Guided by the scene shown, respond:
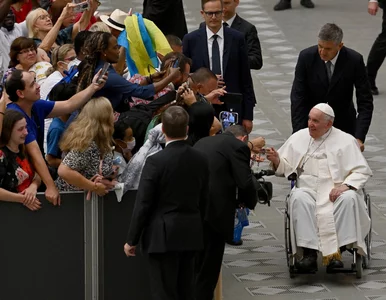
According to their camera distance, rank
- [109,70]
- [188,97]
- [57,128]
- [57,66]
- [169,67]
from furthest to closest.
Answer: [57,66] → [169,67] → [109,70] → [57,128] → [188,97]

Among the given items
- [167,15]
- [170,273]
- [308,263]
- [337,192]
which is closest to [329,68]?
[337,192]

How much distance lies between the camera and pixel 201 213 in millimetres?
10078

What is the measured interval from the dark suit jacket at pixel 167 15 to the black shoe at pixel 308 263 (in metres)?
5.01

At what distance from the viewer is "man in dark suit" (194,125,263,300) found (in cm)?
1045

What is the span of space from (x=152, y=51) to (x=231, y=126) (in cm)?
177

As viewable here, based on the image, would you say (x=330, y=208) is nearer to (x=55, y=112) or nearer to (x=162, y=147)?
(x=162, y=147)

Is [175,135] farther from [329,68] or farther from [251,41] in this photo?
[251,41]

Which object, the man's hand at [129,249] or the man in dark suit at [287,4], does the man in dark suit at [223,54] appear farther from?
the man in dark suit at [287,4]

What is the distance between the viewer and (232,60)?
13062mm

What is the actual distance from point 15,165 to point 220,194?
5.23 ft

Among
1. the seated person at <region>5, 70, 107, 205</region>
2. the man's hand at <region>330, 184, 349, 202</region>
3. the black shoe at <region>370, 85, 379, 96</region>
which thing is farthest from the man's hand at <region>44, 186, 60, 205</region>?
the black shoe at <region>370, 85, 379, 96</region>

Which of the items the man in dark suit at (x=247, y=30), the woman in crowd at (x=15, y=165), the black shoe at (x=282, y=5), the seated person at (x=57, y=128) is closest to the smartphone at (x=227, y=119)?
the seated person at (x=57, y=128)

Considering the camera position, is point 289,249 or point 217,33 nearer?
point 289,249

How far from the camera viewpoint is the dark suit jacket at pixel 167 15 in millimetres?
15930
